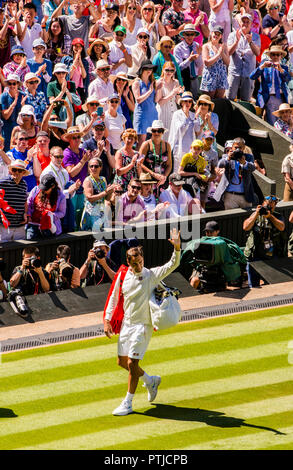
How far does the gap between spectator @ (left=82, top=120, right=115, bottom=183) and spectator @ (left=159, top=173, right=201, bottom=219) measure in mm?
1040

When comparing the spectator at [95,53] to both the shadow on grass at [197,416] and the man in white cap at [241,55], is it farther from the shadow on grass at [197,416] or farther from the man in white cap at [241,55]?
the shadow on grass at [197,416]

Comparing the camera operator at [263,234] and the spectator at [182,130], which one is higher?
the spectator at [182,130]

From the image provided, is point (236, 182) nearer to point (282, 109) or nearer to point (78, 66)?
point (282, 109)

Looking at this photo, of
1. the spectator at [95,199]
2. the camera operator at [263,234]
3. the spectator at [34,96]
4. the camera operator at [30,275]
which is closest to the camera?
the camera operator at [30,275]

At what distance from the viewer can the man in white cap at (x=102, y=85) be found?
20.0 metres

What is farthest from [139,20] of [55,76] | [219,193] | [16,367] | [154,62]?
[16,367]

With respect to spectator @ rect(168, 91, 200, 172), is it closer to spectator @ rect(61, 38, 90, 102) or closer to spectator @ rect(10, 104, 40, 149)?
spectator @ rect(61, 38, 90, 102)

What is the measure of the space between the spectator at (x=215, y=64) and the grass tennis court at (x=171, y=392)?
21.9 feet

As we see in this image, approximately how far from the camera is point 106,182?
18.1 m

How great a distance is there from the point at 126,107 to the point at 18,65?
2.04 meters

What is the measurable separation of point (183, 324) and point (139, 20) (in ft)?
26.3

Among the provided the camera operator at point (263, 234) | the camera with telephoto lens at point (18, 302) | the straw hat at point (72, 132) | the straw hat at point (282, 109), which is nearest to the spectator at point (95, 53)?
the straw hat at point (72, 132)

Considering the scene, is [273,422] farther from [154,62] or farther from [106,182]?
[154,62]

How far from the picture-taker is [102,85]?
20219 mm
